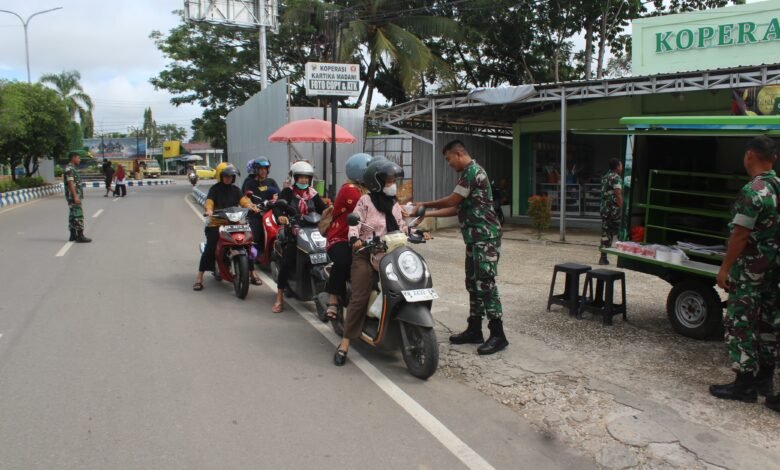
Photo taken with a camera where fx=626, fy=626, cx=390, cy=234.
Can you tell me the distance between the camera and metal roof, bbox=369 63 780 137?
10438mm

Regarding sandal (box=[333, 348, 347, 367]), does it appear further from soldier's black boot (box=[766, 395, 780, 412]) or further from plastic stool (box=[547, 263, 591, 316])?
soldier's black boot (box=[766, 395, 780, 412])

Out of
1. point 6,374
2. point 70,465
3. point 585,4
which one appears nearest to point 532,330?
point 70,465

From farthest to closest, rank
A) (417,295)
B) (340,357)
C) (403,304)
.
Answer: (340,357) < (403,304) < (417,295)

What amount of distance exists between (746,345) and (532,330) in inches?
87.4

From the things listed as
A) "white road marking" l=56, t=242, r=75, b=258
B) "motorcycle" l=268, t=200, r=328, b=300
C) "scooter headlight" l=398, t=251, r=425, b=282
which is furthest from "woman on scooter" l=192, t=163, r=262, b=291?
"white road marking" l=56, t=242, r=75, b=258

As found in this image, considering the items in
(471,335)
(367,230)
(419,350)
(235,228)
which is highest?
(367,230)

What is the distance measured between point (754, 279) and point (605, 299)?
84.4 inches

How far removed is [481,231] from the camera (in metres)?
5.44

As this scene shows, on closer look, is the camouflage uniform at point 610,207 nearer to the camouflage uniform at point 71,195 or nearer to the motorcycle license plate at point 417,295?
the motorcycle license plate at point 417,295

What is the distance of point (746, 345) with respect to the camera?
4.32 m

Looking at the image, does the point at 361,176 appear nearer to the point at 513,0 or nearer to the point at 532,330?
the point at 532,330

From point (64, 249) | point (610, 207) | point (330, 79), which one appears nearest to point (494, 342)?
point (610, 207)

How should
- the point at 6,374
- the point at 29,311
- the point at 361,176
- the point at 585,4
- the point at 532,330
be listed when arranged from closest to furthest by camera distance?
the point at 6,374 < the point at 361,176 < the point at 532,330 < the point at 29,311 < the point at 585,4

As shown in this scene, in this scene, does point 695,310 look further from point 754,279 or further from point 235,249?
point 235,249
